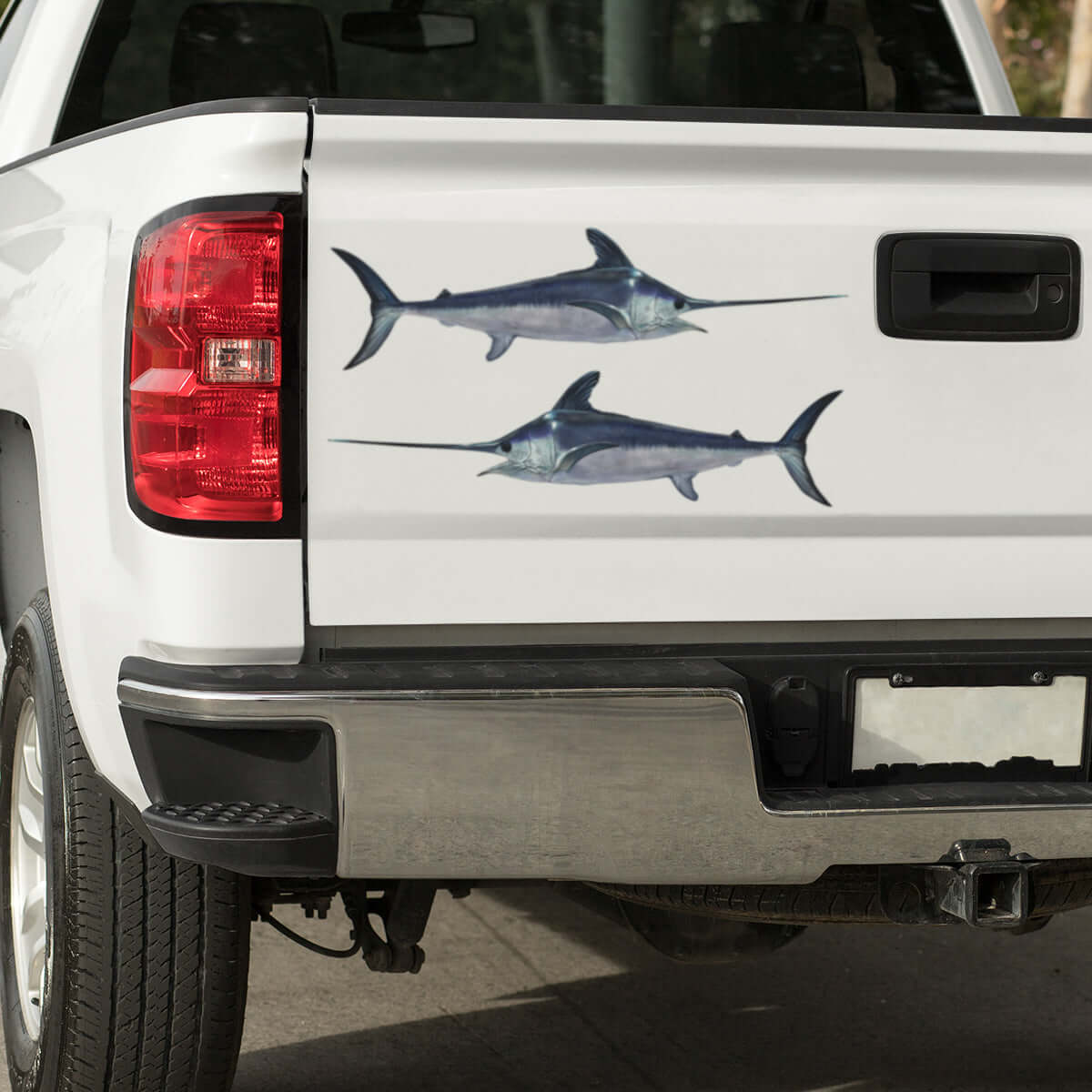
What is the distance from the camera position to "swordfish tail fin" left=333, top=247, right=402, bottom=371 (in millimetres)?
2447

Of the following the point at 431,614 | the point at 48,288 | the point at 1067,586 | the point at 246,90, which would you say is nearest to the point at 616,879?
the point at 431,614

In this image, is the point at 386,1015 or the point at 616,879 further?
the point at 386,1015

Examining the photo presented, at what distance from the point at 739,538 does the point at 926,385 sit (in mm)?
346

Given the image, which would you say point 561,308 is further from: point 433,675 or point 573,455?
point 433,675

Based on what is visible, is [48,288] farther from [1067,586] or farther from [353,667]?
[1067,586]

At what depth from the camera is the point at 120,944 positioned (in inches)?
113

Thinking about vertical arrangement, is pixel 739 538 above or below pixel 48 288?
below

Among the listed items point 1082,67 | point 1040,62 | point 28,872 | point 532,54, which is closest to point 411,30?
point 532,54

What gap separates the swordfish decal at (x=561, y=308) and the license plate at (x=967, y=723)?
613mm

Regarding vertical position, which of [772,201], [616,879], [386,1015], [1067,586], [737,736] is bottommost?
[386,1015]

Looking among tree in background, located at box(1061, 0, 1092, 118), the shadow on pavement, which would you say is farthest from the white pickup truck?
tree in background, located at box(1061, 0, 1092, 118)

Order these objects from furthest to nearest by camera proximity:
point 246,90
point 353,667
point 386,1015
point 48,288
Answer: point 246,90, point 386,1015, point 48,288, point 353,667

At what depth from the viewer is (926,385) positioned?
8.53ft

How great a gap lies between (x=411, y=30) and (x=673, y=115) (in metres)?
2.55
